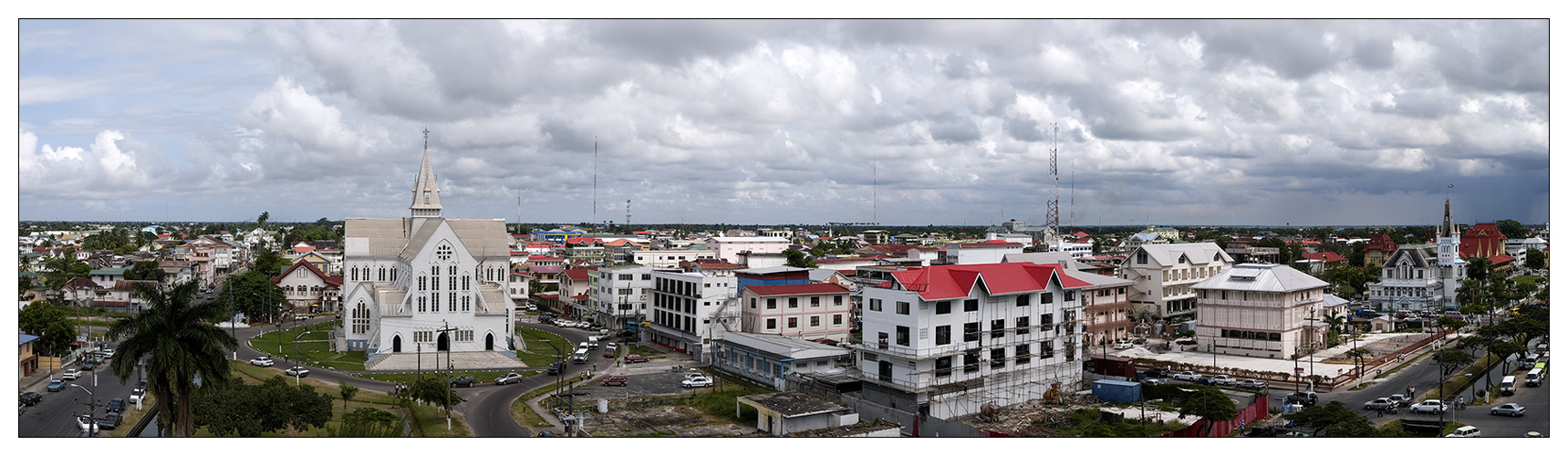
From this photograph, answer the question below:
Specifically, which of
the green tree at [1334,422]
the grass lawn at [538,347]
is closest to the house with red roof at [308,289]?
the grass lawn at [538,347]

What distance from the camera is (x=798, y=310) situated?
59.0 meters

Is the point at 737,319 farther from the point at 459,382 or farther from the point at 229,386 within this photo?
the point at 229,386

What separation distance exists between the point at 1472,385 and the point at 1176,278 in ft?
101

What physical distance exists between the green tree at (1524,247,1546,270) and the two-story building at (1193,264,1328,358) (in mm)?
64660

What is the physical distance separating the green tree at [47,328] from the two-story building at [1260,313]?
6237cm

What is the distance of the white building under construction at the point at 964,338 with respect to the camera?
137 feet

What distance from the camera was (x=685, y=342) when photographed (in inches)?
2379

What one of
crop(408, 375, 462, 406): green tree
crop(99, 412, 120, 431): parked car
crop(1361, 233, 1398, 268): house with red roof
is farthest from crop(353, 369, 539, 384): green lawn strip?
crop(1361, 233, 1398, 268): house with red roof

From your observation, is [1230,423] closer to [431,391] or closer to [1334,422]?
[1334,422]

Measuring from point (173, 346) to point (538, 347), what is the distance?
109 feet

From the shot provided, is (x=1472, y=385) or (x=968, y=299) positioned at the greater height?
(x=968, y=299)

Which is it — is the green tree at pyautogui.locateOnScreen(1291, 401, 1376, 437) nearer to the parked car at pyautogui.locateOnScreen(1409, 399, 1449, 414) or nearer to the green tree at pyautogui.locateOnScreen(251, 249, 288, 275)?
the parked car at pyautogui.locateOnScreen(1409, 399, 1449, 414)

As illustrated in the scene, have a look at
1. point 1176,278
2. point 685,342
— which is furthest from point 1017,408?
point 1176,278

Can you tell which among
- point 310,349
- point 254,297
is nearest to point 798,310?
point 310,349
